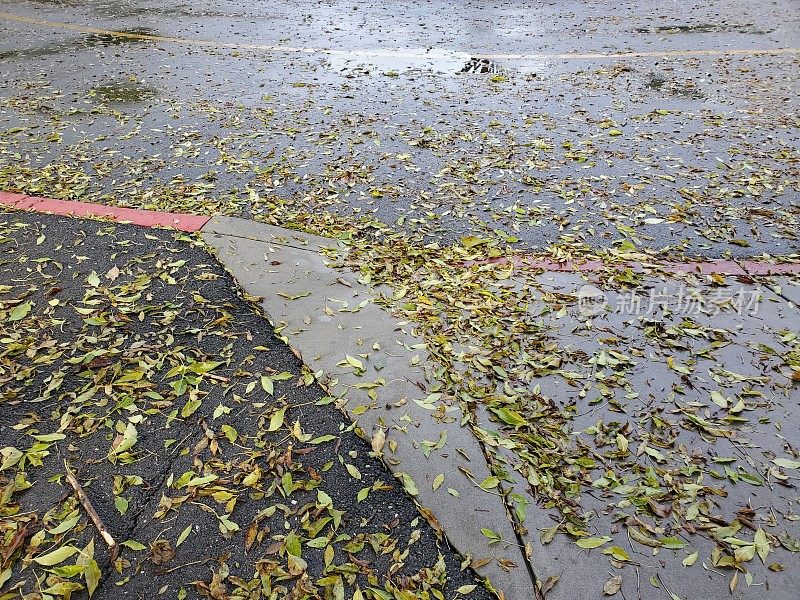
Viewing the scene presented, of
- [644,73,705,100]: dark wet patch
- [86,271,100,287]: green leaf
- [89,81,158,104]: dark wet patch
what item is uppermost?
[644,73,705,100]: dark wet patch

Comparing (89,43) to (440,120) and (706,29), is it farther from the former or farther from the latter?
(706,29)

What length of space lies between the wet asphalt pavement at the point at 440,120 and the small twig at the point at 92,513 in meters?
2.80

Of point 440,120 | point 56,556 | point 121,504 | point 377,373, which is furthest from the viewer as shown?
point 440,120

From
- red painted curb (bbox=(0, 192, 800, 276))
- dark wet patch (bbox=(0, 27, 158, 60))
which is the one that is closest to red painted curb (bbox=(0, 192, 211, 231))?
red painted curb (bbox=(0, 192, 800, 276))

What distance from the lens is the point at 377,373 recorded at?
11.7ft

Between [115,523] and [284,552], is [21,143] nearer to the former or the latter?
[115,523]

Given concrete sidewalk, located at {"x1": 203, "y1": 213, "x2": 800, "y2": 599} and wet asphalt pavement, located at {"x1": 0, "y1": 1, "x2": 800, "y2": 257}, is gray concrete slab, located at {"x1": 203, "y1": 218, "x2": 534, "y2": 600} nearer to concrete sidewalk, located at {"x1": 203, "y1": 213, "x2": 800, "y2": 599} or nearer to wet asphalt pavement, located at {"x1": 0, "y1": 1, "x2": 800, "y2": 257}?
concrete sidewalk, located at {"x1": 203, "y1": 213, "x2": 800, "y2": 599}

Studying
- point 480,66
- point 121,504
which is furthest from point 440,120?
point 121,504

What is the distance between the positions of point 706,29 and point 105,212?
9.63 m

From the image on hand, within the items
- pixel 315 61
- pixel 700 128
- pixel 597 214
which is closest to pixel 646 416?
pixel 597 214

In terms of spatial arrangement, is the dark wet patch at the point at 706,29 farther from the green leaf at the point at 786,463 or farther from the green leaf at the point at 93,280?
the green leaf at the point at 93,280

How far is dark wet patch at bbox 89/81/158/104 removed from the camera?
25.2 feet

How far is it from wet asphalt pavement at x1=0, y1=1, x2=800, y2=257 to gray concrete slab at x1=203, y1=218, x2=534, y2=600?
0.85m

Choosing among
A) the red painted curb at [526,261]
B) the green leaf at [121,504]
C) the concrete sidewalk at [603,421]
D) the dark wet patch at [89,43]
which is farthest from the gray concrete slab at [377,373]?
the dark wet patch at [89,43]
